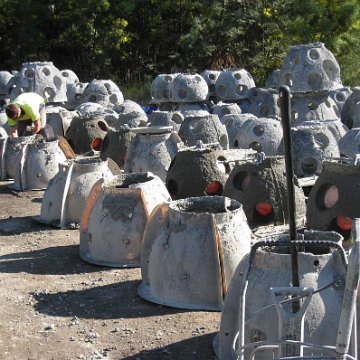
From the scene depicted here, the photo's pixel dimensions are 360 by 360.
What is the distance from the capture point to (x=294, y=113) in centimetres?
1225

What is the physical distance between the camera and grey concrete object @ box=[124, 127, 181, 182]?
32.4ft

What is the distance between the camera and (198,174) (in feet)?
26.6

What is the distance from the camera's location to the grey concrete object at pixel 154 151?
9867mm

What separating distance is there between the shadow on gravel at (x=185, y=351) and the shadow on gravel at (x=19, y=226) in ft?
12.7

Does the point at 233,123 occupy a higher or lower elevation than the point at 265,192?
higher

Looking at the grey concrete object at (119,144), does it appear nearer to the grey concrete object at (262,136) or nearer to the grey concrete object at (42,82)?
the grey concrete object at (262,136)

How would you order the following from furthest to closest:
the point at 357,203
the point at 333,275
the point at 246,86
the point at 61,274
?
the point at 246,86
the point at 61,274
the point at 357,203
the point at 333,275

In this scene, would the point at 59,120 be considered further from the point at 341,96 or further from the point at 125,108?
the point at 341,96

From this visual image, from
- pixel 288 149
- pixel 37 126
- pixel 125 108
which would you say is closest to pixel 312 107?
pixel 125 108

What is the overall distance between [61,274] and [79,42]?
64.1ft

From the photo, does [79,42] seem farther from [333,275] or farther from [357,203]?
[333,275]

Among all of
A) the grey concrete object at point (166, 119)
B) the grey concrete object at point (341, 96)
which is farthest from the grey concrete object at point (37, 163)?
the grey concrete object at point (341, 96)

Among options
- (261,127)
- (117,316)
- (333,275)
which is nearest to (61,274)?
(117,316)

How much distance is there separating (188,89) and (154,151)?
4689 mm
